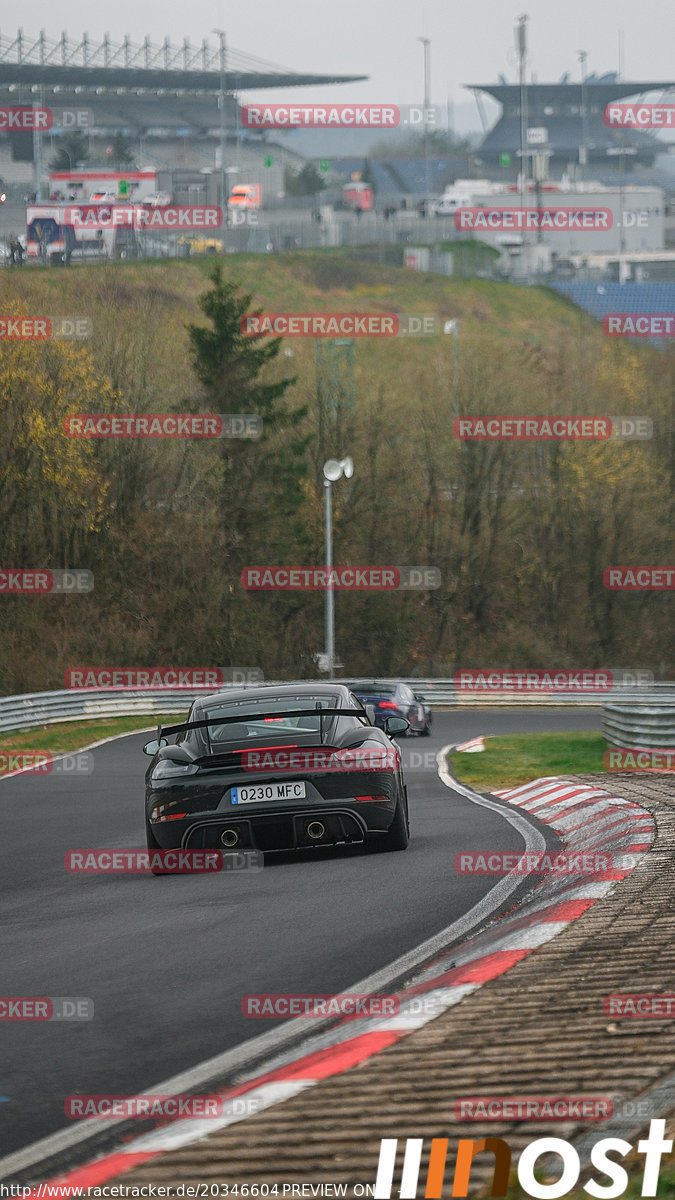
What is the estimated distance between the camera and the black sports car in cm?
1017

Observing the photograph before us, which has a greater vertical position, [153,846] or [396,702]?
[153,846]

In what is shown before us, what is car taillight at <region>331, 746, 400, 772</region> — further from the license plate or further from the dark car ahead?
the dark car ahead

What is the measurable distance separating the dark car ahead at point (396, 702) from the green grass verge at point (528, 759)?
184cm

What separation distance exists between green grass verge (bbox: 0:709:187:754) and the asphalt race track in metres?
A: 16.2

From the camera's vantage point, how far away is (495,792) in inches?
676

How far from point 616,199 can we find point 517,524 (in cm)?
7934

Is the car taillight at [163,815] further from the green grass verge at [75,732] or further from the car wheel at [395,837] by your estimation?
the green grass verge at [75,732]

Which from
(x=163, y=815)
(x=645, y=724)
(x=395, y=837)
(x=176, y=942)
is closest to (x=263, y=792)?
(x=163, y=815)

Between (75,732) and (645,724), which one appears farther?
(75,732)

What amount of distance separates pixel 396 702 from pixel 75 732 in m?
7.50

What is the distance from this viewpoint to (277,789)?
1014 centimetres

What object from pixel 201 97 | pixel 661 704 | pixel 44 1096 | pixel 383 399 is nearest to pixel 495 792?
pixel 661 704

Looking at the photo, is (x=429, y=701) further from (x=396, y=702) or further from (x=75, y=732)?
(x=396, y=702)

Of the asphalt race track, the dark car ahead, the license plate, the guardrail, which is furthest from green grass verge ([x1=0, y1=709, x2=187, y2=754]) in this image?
the license plate
